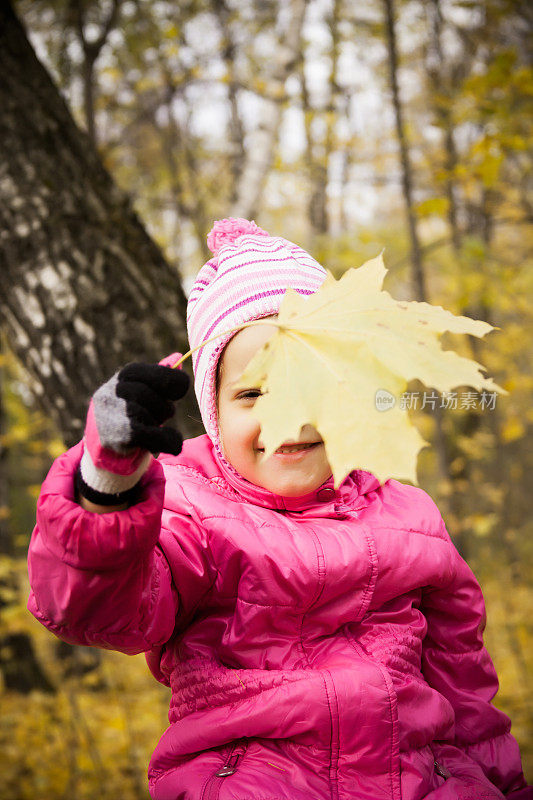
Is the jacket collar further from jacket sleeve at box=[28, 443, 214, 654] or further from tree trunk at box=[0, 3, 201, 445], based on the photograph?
tree trunk at box=[0, 3, 201, 445]

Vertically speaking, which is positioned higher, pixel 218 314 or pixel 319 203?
pixel 319 203

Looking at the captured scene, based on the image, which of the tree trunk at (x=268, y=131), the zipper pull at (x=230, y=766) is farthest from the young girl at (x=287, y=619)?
the tree trunk at (x=268, y=131)

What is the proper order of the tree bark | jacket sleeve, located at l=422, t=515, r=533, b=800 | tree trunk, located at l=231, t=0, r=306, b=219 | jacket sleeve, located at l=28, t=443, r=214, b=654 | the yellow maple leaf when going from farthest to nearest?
tree trunk, located at l=231, t=0, r=306, b=219, the tree bark, jacket sleeve, located at l=422, t=515, r=533, b=800, jacket sleeve, located at l=28, t=443, r=214, b=654, the yellow maple leaf

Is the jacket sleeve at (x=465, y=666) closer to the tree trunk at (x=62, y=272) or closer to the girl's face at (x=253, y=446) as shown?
the girl's face at (x=253, y=446)

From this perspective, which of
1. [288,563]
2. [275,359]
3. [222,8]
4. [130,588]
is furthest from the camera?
[222,8]

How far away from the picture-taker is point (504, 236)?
1404 cm

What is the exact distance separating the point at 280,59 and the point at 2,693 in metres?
6.46

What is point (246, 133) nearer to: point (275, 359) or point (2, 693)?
point (2, 693)

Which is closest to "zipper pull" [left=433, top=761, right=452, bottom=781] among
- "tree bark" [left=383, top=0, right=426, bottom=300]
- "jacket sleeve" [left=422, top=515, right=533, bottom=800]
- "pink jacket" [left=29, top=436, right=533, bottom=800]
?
"pink jacket" [left=29, top=436, right=533, bottom=800]

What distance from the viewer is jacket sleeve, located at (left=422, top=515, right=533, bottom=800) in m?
1.61

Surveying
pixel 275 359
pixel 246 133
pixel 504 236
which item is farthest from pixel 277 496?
pixel 504 236

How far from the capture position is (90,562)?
1037mm

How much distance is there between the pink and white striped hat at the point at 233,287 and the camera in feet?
4.75

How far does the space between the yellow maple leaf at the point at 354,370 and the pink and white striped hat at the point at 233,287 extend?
0.38m
